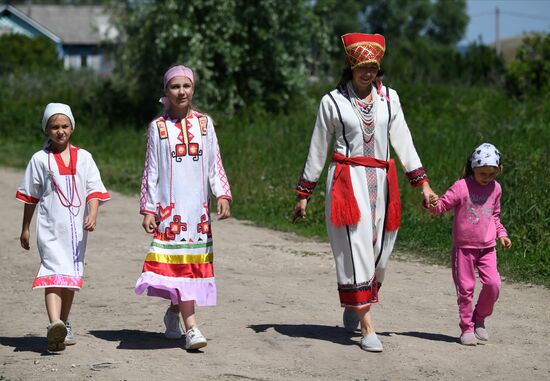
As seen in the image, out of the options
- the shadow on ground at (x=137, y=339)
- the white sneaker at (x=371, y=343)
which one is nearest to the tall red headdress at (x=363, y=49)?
the white sneaker at (x=371, y=343)

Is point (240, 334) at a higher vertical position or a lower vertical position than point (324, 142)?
lower

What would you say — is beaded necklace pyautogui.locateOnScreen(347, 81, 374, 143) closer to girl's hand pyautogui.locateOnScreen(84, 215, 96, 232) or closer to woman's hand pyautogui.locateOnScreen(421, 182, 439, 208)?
woman's hand pyautogui.locateOnScreen(421, 182, 439, 208)

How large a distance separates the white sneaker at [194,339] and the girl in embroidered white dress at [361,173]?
0.95 meters

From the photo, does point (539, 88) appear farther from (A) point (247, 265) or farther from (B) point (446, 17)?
(B) point (446, 17)

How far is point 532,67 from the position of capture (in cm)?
2258

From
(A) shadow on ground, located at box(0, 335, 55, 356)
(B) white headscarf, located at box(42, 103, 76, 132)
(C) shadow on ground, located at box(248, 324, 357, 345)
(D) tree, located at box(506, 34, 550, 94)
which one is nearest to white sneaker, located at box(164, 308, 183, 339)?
(C) shadow on ground, located at box(248, 324, 357, 345)

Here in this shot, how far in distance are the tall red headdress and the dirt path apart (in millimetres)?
1821

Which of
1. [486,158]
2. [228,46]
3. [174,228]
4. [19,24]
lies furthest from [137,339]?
[19,24]

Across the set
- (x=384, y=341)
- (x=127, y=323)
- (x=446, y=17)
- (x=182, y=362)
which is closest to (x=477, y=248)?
(x=384, y=341)

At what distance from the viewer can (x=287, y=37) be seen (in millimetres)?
23203

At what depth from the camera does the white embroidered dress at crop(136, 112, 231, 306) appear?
7.17 meters

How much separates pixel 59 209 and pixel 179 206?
76 cm

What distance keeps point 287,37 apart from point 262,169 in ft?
25.1

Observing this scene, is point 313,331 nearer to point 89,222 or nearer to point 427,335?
point 427,335
